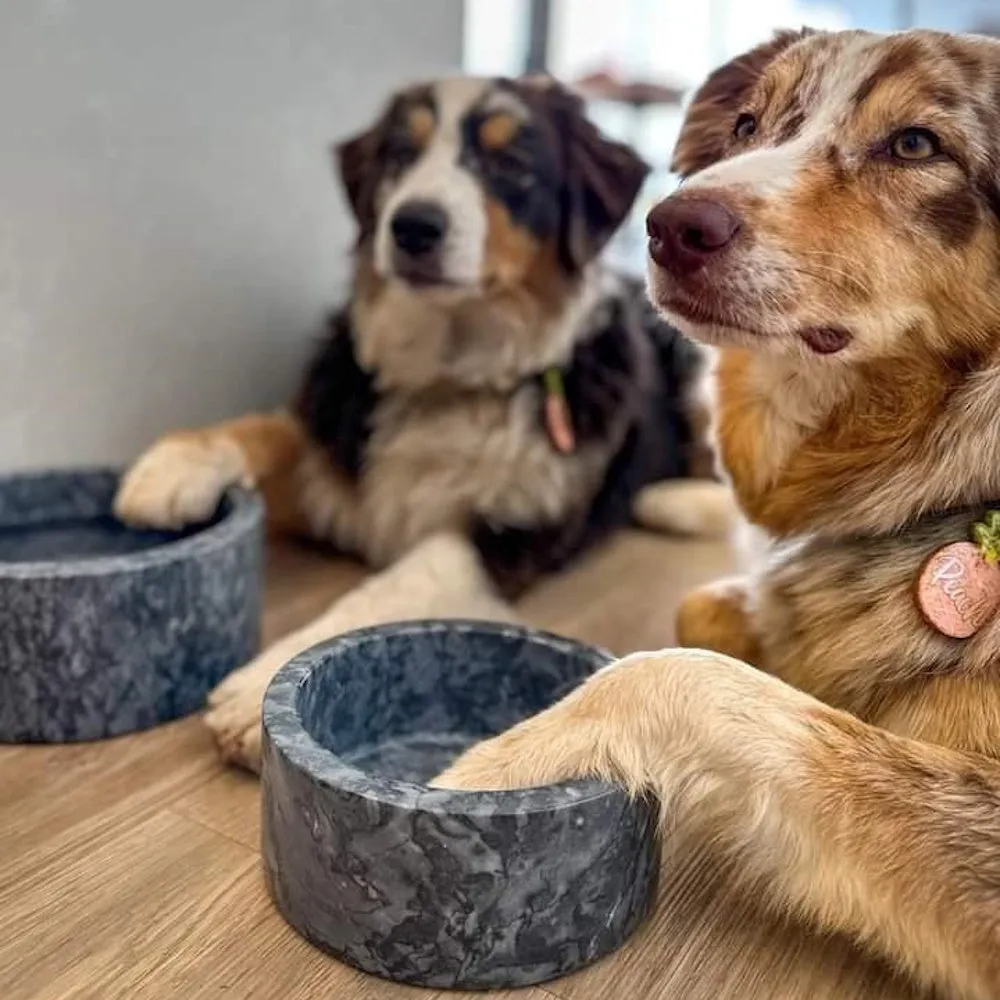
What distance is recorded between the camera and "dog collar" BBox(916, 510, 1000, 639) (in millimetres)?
1344

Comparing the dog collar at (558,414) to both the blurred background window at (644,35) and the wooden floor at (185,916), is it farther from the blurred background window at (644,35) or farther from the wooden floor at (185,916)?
the blurred background window at (644,35)

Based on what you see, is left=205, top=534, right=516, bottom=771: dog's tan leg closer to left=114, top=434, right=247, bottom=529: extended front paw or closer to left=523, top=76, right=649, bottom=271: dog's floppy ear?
left=114, top=434, right=247, bottom=529: extended front paw

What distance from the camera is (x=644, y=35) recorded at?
4.44m

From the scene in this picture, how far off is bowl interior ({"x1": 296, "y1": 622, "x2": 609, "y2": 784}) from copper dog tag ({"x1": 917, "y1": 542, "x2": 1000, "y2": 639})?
0.42 meters

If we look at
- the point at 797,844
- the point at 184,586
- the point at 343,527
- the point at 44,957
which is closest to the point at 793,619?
the point at 797,844

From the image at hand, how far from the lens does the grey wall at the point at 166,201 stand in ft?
6.85

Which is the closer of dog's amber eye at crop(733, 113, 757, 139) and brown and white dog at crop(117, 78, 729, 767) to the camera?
dog's amber eye at crop(733, 113, 757, 139)

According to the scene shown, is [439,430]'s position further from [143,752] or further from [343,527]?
[143,752]

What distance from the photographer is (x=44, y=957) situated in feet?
4.09

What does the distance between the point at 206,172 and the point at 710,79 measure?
3.67 ft

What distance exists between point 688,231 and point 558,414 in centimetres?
104

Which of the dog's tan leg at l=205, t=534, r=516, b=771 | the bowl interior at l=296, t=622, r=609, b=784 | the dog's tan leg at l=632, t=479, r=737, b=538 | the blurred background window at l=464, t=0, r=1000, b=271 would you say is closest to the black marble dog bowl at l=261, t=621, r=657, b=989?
the bowl interior at l=296, t=622, r=609, b=784

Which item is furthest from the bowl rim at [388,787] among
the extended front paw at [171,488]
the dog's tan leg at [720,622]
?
the extended front paw at [171,488]

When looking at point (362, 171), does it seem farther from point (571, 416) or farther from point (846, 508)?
point (846, 508)
